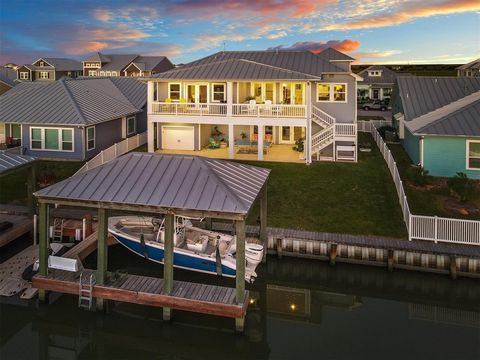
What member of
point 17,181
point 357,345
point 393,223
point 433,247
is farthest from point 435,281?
point 17,181

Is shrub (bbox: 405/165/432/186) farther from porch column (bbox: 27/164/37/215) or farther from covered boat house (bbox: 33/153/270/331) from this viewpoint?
porch column (bbox: 27/164/37/215)

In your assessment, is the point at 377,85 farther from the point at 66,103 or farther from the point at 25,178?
the point at 25,178

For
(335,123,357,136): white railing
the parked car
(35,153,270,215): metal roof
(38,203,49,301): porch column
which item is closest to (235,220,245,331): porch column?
(35,153,270,215): metal roof

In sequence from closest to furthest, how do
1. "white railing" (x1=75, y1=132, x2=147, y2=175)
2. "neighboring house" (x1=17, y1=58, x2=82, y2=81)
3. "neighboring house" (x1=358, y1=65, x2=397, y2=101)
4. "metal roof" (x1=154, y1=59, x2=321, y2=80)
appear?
"white railing" (x1=75, y1=132, x2=147, y2=175) < "metal roof" (x1=154, y1=59, x2=321, y2=80) < "neighboring house" (x1=358, y1=65, x2=397, y2=101) < "neighboring house" (x1=17, y1=58, x2=82, y2=81)

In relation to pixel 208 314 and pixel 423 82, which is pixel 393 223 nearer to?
pixel 208 314

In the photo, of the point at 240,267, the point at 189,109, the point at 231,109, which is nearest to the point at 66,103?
the point at 189,109
